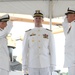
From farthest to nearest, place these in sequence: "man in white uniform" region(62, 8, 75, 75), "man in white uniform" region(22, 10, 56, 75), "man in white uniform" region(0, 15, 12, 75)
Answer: "man in white uniform" region(22, 10, 56, 75)
"man in white uniform" region(0, 15, 12, 75)
"man in white uniform" region(62, 8, 75, 75)

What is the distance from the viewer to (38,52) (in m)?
3.09

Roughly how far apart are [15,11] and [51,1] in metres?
0.69

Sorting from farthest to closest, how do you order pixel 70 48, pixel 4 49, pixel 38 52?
1. pixel 38 52
2. pixel 4 49
3. pixel 70 48

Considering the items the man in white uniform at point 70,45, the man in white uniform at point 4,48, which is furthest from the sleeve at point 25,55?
the man in white uniform at point 70,45

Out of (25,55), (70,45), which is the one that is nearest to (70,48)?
(70,45)

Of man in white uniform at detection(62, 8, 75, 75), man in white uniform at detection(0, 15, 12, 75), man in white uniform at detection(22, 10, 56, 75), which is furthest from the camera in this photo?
man in white uniform at detection(22, 10, 56, 75)

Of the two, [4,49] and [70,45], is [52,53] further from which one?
[4,49]

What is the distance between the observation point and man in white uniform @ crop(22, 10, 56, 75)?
304cm

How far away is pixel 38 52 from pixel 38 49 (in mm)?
44

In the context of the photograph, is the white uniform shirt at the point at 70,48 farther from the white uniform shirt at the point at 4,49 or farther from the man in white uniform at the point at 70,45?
the white uniform shirt at the point at 4,49

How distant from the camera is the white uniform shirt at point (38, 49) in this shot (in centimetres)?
307

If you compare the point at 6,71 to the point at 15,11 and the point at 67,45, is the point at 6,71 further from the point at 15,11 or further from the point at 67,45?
the point at 15,11

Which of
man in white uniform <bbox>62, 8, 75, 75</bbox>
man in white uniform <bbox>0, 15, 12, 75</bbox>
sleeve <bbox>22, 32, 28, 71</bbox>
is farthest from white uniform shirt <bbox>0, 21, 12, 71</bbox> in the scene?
man in white uniform <bbox>62, 8, 75, 75</bbox>

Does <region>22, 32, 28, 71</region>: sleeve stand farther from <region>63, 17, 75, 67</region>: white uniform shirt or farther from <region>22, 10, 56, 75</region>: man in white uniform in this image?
<region>63, 17, 75, 67</region>: white uniform shirt
